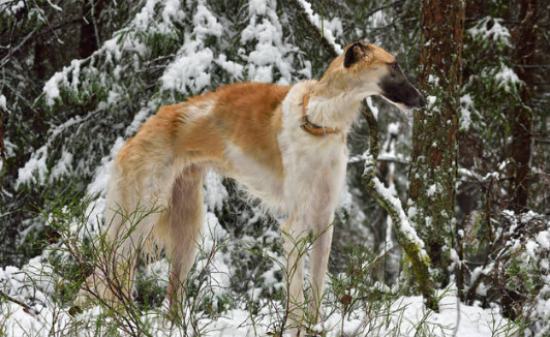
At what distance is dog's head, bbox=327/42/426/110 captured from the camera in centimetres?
336

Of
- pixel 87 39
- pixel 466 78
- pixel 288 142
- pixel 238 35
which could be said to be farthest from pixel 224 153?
pixel 87 39

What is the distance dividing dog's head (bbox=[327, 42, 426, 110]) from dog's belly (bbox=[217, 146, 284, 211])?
79 centimetres

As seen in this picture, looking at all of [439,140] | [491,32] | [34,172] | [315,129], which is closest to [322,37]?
[439,140]

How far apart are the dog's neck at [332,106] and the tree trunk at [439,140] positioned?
4.24 feet

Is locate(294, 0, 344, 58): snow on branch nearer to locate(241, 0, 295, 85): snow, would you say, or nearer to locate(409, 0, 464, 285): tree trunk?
locate(409, 0, 464, 285): tree trunk

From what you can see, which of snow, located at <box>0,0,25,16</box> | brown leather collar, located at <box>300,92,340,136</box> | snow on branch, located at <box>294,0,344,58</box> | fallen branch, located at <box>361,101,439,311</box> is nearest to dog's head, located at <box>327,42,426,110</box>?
brown leather collar, located at <box>300,92,340,136</box>

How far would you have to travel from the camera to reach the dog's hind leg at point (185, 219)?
4.18m

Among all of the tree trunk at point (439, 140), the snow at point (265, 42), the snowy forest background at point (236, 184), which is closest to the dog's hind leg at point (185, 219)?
the snowy forest background at point (236, 184)

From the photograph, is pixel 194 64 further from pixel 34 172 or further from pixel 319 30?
pixel 34 172

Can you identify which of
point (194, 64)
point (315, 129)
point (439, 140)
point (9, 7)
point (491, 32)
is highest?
point (491, 32)

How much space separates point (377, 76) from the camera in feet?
11.1

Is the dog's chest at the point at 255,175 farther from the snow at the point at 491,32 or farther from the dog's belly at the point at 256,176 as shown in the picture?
the snow at the point at 491,32

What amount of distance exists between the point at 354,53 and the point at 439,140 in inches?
59.6

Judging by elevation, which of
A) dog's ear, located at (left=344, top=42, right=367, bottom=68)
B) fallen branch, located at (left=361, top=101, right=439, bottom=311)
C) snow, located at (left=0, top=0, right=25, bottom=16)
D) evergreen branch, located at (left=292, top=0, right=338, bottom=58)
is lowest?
fallen branch, located at (left=361, top=101, right=439, bottom=311)
